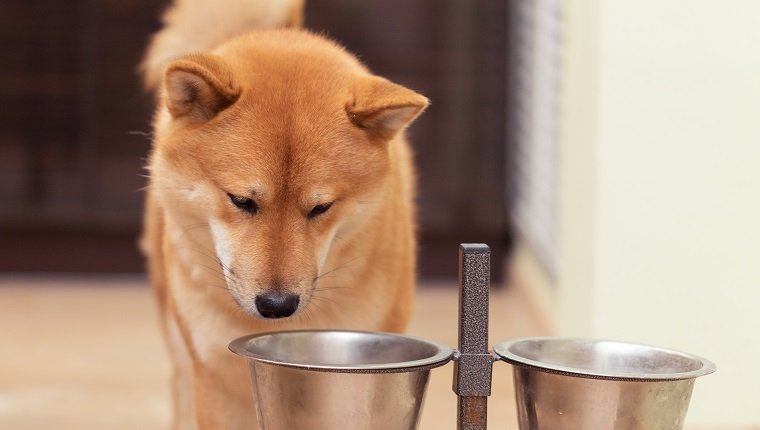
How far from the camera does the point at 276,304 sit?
1.65m

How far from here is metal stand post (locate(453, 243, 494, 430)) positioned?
4.92 ft

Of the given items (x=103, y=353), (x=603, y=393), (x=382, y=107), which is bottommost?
(x=103, y=353)

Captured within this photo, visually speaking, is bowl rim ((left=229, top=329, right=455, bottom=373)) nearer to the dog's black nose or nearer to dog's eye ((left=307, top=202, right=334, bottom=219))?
the dog's black nose

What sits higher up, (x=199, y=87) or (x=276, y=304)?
(x=199, y=87)

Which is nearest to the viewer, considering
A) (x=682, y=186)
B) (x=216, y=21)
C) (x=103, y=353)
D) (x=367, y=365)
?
(x=367, y=365)

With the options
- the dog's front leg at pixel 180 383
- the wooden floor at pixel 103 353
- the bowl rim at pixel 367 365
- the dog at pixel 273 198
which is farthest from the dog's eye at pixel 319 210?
the wooden floor at pixel 103 353

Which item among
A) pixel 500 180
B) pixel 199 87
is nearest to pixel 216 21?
pixel 199 87

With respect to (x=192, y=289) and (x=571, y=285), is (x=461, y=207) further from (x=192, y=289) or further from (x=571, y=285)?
(x=192, y=289)

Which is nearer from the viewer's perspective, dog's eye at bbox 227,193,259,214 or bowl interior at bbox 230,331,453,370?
bowl interior at bbox 230,331,453,370

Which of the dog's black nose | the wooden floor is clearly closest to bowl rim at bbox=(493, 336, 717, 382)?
the dog's black nose

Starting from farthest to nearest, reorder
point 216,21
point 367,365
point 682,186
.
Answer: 1. point 682,186
2. point 216,21
3. point 367,365

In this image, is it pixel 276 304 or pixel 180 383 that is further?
pixel 180 383

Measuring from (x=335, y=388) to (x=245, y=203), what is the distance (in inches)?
16.1

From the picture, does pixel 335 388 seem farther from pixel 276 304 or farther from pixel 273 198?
pixel 273 198
